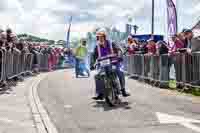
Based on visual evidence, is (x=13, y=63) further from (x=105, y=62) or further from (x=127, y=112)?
(x=127, y=112)

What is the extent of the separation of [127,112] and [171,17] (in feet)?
34.4

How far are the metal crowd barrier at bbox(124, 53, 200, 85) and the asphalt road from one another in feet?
2.31

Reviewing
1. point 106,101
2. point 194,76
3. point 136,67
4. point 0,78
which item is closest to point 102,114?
point 106,101

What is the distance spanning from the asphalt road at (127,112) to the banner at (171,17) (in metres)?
5.79

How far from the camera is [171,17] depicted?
2038cm

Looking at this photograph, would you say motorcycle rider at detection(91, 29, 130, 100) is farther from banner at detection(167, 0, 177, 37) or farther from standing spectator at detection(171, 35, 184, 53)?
banner at detection(167, 0, 177, 37)

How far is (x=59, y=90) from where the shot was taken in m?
15.8

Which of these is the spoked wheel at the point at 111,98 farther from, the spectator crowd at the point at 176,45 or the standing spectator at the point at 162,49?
the standing spectator at the point at 162,49

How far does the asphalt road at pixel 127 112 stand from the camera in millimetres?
8898

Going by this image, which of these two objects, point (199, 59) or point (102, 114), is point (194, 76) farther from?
point (102, 114)

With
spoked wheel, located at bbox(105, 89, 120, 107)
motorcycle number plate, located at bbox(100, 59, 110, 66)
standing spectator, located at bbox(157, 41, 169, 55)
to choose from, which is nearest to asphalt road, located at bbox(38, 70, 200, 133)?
spoked wheel, located at bbox(105, 89, 120, 107)

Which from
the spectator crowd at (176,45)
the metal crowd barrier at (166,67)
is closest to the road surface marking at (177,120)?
the metal crowd barrier at (166,67)

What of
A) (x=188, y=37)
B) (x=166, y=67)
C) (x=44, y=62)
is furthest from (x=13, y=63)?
(x=44, y=62)

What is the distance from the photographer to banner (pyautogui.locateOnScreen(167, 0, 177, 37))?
65.4 feet
